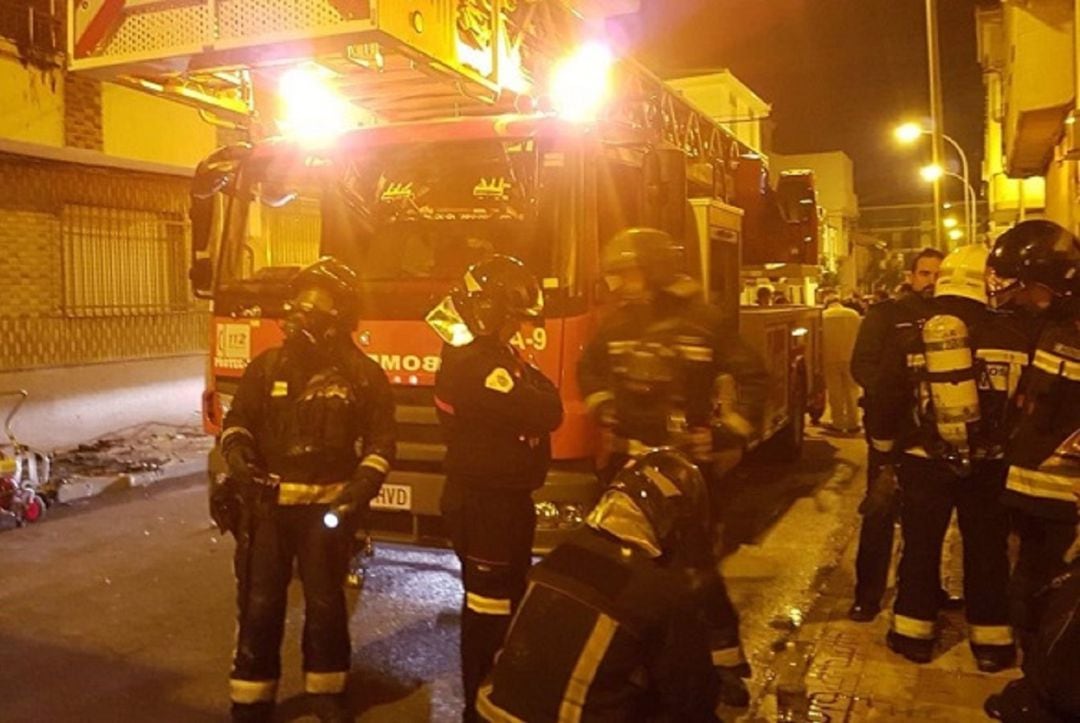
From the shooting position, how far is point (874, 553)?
5.59m

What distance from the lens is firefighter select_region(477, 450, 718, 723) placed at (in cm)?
220

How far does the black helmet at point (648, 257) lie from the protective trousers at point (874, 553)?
2145 millimetres

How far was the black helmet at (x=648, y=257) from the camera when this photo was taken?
13.5 ft

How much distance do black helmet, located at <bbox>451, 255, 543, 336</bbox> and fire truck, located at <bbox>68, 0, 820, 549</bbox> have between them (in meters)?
1.22

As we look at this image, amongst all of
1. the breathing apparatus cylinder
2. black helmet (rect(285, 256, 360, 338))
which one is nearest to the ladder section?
black helmet (rect(285, 256, 360, 338))

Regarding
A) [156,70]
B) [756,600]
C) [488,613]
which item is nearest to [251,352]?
[156,70]

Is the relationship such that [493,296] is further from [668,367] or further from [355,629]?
[355,629]

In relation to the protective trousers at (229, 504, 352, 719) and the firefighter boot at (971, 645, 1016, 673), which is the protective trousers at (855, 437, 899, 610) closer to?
the firefighter boot at (971, 645, 1016, 673)

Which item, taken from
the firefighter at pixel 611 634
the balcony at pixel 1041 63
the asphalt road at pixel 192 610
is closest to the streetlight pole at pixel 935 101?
the balcony at pixel 1041 63

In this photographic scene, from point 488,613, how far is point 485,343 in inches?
40.4

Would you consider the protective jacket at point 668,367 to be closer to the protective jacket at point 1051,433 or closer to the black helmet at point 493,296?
the black helmet at point 493,296

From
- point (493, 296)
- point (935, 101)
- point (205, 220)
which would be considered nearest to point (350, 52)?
point (205, 220)

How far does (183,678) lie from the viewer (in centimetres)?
489

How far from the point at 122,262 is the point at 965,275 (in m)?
9.27
